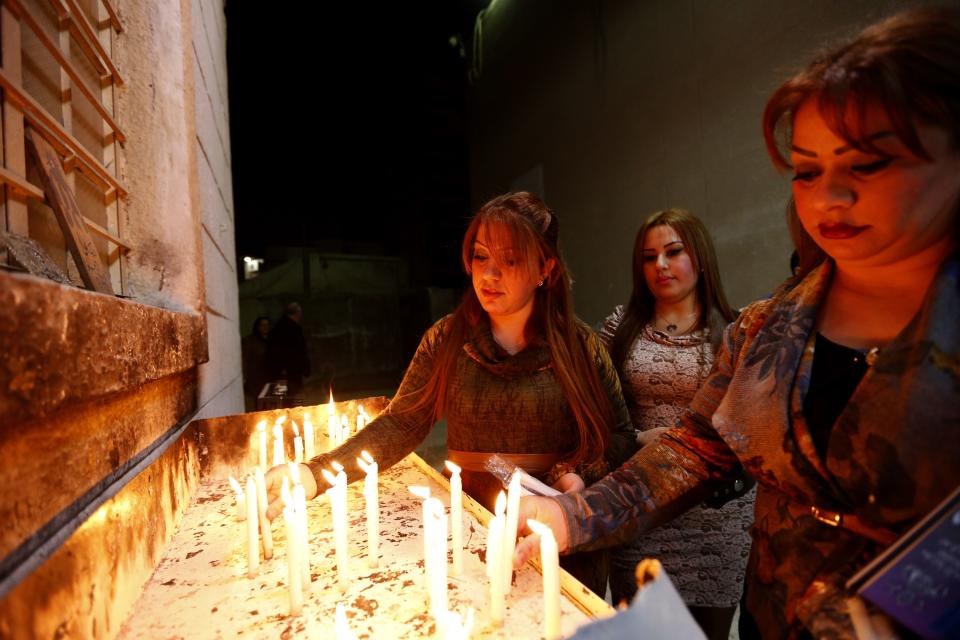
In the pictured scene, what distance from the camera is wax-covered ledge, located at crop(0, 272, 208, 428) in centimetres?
66

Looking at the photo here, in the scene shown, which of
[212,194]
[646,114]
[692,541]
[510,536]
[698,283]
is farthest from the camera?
[646,114]

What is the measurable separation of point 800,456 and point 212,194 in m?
3.96

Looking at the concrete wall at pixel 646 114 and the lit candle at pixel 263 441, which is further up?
the concrete wall at pixel 646 114

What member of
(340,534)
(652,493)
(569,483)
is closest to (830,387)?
(652,493)

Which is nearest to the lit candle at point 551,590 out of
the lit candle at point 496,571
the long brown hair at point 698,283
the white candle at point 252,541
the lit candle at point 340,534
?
the lit candle at point 496,571

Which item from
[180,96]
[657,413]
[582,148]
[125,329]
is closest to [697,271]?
[657,413]

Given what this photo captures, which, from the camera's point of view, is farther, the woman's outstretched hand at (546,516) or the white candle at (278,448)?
the white candle at (278,448)

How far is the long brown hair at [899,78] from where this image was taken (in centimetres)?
78

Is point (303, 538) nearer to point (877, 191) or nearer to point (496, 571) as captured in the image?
point (496, 571)

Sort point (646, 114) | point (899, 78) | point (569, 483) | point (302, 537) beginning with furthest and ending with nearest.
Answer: point (646, 114) → point (569, 483) → point (302, 537) → point (899, 78)

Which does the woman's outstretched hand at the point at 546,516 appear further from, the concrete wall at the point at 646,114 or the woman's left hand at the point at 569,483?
the concrete wall at the point at 646,114

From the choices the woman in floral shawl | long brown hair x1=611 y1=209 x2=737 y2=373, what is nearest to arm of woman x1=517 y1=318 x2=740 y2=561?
the woman in floral shawl

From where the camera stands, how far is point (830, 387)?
93cm

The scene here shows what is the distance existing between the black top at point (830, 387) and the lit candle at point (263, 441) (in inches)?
76.1
